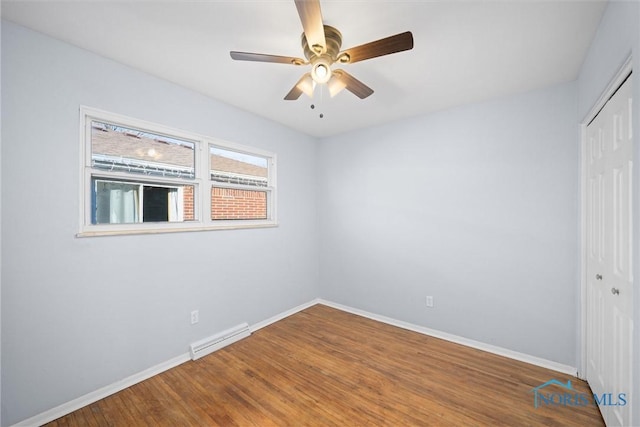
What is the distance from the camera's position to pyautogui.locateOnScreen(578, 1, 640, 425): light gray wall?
1.13m

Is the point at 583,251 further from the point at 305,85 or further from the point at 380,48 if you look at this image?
the point at 305,85

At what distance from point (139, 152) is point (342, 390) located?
268cm

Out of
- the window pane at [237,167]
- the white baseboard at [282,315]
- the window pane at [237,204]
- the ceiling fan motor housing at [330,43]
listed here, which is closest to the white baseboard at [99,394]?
the white baseboard at [282,315]

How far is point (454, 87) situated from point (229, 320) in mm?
3385

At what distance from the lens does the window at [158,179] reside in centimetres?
206

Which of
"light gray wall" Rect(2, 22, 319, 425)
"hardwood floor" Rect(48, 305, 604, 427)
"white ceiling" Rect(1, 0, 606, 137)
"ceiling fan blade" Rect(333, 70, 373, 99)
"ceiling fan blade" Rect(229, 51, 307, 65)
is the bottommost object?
"hardwood floor" Rect(48, 305, 604, 427)

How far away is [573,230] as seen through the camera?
2277 mm

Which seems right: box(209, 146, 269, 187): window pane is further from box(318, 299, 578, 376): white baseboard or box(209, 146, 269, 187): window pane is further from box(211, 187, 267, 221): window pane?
box(318, 299, 578, 376): white baseboard

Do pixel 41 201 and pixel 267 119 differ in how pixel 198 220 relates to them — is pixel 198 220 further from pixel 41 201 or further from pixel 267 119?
pixel 267 119

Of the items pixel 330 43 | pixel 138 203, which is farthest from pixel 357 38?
pixel 138 203

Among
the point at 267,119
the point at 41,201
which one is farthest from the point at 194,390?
the point at 267,119

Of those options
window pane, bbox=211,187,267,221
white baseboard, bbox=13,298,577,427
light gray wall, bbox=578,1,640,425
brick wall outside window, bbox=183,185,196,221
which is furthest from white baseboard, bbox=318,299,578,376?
brick wall outside window, bbox=183,185,196,221

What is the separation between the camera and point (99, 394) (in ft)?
6.54

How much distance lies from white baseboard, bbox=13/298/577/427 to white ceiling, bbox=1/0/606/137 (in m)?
2.59
